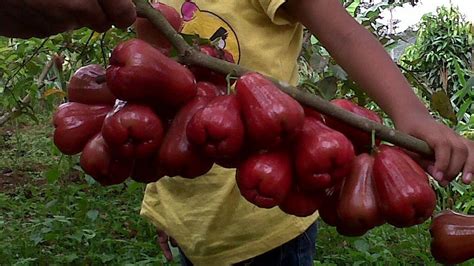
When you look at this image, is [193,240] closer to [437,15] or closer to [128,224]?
[128,224]

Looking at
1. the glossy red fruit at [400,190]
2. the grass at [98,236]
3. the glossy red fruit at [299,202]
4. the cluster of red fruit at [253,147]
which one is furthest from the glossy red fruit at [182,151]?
the grass at [98,236]

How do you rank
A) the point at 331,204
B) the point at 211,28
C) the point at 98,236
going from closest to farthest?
the point at 331,204, the point at 211,28, the point at 98,236

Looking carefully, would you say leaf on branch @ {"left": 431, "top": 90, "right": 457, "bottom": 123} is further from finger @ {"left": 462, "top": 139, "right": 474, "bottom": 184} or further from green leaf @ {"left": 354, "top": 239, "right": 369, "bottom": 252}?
green leaf @ {"left": 354, "top": 239, "right": 369, "bottom": 252}

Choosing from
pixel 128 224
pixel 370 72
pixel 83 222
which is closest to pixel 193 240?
pixel 370 72

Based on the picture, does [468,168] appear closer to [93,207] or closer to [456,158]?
[456,158]

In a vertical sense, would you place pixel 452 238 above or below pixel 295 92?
below

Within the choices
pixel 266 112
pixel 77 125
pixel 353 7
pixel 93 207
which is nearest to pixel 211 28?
pixel 77 125

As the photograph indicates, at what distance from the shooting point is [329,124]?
1040 millimetres

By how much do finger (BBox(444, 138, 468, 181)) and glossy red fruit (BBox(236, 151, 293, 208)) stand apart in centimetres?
25

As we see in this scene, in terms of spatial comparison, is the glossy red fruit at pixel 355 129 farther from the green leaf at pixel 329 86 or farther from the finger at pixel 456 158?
the green leaf at pixel 329 86

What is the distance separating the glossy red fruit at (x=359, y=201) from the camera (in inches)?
38.9

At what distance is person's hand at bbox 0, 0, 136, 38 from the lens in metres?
1.00

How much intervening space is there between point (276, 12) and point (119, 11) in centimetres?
54

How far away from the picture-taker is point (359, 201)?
99 cm
